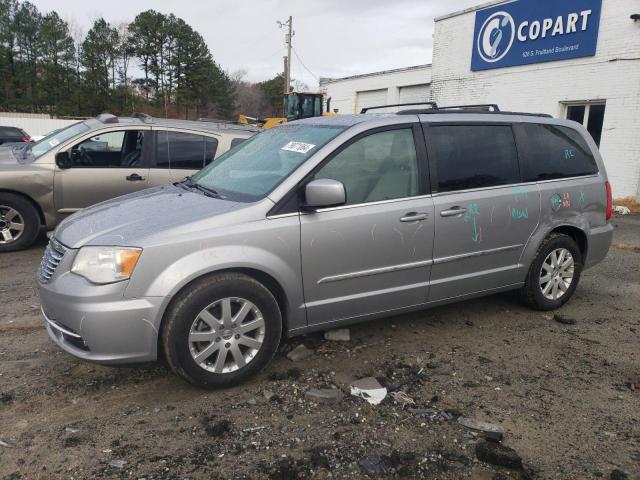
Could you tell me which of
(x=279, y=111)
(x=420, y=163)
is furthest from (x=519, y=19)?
(x=279, y=111)

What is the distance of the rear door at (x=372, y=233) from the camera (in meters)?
3.45

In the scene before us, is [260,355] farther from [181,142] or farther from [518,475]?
[181,142]

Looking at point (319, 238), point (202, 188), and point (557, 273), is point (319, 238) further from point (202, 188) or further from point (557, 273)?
point (557, 273)

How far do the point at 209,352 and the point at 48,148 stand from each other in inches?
190

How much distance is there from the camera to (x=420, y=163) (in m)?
3.88

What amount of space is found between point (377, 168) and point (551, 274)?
2184 mm

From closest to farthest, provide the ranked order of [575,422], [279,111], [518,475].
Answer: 1. [518,475]
2. [575,422]
3. [279,111]

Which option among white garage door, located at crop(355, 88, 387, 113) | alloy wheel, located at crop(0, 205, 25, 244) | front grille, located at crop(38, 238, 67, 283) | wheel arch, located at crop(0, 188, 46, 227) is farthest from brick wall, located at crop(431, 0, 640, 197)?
front grille, located at crop(38, 238, 67, 283)

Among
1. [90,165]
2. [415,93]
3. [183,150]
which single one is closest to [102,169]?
[90,165]

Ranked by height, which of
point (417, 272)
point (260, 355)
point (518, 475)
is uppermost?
point (417, 272)

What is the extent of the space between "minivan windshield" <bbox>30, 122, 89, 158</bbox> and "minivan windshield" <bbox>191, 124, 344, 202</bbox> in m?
3.29

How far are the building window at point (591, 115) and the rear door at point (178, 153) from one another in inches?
404

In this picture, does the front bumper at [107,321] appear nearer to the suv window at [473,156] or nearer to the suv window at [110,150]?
the suv window at [473,156]

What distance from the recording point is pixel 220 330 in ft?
10.3
